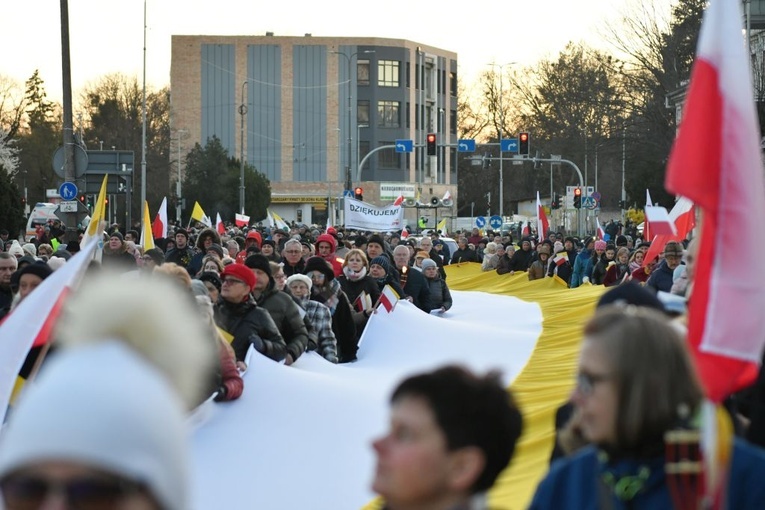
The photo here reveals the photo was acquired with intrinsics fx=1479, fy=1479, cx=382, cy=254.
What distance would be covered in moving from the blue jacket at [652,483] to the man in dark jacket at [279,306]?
8466 mm

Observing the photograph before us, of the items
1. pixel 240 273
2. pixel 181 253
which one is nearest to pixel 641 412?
pixel 240 273

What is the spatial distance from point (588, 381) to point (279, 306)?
29.5ft

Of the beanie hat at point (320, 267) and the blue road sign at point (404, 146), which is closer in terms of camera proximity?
the beanie hat at point (320, 267)

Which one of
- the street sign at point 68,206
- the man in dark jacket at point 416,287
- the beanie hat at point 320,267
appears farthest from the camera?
the street sign at point 68,206

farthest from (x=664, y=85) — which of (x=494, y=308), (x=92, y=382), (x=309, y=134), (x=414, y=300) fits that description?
(x=309, y=134)

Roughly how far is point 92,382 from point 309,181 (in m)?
110

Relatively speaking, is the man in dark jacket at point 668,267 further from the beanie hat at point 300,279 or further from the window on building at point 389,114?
the window on building at point 389,114

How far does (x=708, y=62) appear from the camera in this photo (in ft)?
15.8

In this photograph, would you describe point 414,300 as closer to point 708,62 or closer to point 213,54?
point 708,62

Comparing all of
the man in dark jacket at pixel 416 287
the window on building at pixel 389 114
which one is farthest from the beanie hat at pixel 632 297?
the window on building at pixel 389 114

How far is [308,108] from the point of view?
108 meters

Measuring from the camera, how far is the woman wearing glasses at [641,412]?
3.30 meters

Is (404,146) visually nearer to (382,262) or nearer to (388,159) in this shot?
(382,262)

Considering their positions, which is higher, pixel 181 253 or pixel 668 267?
pixel 668 267
